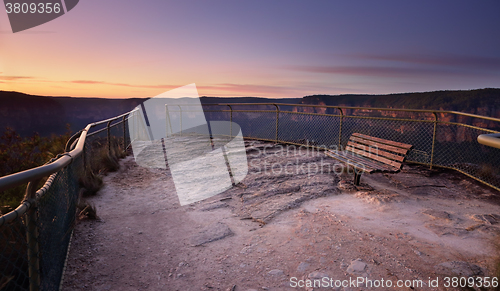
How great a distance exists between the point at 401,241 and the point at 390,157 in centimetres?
254

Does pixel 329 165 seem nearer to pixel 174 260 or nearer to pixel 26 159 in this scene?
pixel 174 260

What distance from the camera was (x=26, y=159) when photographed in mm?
8523

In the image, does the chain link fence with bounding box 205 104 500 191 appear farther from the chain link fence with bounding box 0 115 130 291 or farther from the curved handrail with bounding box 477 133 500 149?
the chain link fence with bounding box 0 115 130 291

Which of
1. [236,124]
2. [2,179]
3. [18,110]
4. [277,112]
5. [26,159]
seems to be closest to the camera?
[2,179]

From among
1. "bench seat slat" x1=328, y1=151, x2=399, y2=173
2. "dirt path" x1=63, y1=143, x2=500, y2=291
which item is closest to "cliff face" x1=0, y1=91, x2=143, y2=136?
"bench seat slat" x1=328, y1=151, x2=399, y2=173

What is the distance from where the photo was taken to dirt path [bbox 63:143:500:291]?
9.82ft

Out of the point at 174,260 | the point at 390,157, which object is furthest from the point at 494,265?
the point at 174,260

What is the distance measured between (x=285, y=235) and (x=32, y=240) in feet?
8.85

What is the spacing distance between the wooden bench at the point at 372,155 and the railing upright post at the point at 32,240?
15.4ft

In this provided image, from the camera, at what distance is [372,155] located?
6.25 meters

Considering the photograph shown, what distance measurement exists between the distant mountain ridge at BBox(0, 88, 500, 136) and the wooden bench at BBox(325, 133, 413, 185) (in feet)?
171

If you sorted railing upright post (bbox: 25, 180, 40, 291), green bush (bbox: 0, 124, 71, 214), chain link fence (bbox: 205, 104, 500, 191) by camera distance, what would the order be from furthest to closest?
green bush (bbox: 0, 124, 71, 214)
chain link fence (bbox: 205, 104, 500, 191)
railing upright post (bbox: 25, 180, 40, 291)

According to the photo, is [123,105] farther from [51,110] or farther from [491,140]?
[491,140]

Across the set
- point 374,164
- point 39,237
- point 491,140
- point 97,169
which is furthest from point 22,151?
point 491,140
